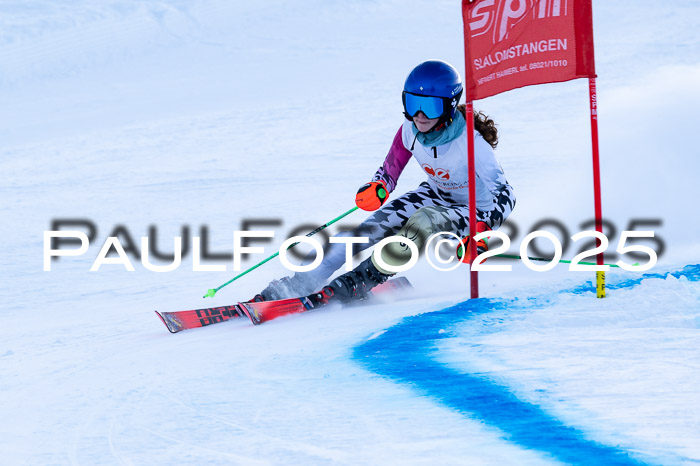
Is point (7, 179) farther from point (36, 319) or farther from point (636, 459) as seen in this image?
point (636, 459)

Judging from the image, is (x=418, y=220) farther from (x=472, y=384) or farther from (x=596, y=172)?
(x=472, y=384)

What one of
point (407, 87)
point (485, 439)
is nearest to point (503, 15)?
point (407, 87)

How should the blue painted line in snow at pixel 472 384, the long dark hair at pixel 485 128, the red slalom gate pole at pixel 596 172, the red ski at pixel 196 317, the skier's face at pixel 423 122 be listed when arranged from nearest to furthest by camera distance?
1. the blue painted line in snow at pixel 472 384
2. the red slalom gate pole at pixel 596 172
3. the red ski at pixel 196 317
4. the skier's face at pixel 423 122
5. the long dark hair at pixel 485 128

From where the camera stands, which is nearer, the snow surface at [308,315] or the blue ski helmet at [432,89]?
the snow surface at [308,315]

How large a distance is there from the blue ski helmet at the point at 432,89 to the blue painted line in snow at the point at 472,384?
1.04 metres

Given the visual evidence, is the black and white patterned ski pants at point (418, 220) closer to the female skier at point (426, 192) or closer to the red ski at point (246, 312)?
the female skier at point (426, 192)

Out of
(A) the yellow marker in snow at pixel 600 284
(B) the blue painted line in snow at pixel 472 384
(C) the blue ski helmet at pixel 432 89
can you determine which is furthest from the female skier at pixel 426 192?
(A) the yellow marker in snow at pixel 600 284

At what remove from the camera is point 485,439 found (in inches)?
111

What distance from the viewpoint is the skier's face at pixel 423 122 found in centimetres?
498

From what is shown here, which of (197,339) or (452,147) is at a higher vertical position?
(452,147)

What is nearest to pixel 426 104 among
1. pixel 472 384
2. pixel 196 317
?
pixel 196 317

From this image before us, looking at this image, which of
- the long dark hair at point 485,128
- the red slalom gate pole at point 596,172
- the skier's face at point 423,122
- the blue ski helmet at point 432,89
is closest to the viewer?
the red slalom gate pole at point 596,172

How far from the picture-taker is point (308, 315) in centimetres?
472

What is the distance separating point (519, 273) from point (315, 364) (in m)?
2.20
